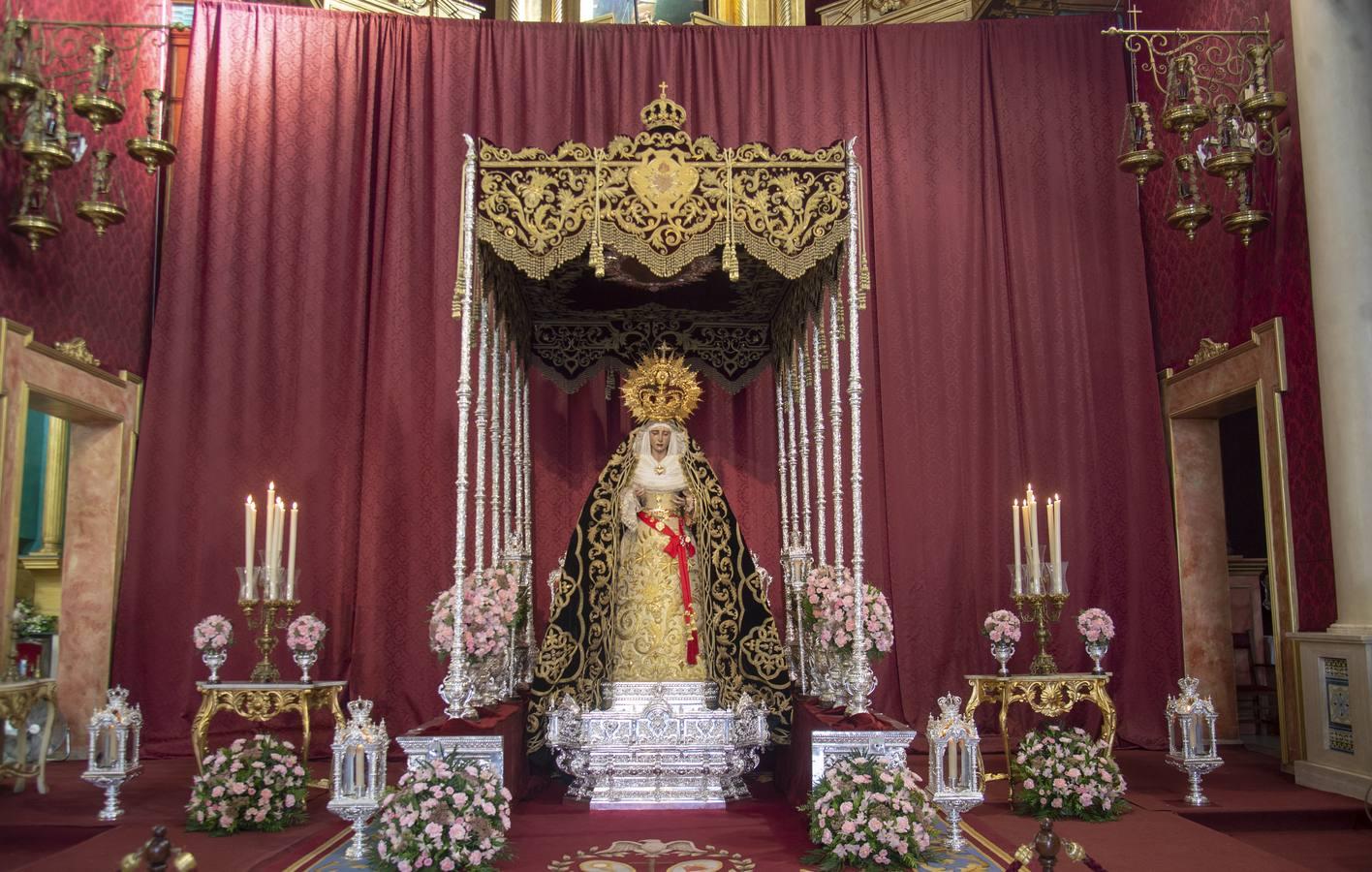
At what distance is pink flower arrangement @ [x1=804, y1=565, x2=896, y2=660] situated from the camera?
6699 millimetres

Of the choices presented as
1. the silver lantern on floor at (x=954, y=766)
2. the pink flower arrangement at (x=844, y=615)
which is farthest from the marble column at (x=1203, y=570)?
the silver lantern on floor at (x=954, y=766)

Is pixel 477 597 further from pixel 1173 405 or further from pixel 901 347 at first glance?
pixel 1173 405

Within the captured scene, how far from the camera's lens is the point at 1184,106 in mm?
7684

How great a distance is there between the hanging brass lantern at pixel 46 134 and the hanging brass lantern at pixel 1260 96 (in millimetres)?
8022

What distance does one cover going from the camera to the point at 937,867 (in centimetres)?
549

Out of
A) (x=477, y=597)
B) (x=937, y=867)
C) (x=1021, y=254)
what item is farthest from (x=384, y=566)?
(x=1021, y=254)

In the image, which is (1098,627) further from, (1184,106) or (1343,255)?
(1184,106)

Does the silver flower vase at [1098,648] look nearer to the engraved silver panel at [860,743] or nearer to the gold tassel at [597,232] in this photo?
the engraved silver panel at [860,743]

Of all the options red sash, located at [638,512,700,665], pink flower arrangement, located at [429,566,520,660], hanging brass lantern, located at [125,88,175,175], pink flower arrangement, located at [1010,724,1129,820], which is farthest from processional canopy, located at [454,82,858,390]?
pink flower arrangement, located at [1010,724,1129,820]

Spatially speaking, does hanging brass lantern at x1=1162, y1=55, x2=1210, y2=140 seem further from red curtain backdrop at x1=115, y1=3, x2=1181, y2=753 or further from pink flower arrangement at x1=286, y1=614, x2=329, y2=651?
pink flower arrangement at x1=286, y1=614, x2=329, y2=651

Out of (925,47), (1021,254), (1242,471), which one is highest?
(925,47)

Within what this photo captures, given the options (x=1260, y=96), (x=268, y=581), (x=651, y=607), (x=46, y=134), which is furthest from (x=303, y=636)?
(x=1260, y=96)

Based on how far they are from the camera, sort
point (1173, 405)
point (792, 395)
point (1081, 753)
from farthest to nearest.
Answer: point (1173, 405) < point (792, 395) < point (1081, 753)

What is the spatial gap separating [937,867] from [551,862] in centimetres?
193
